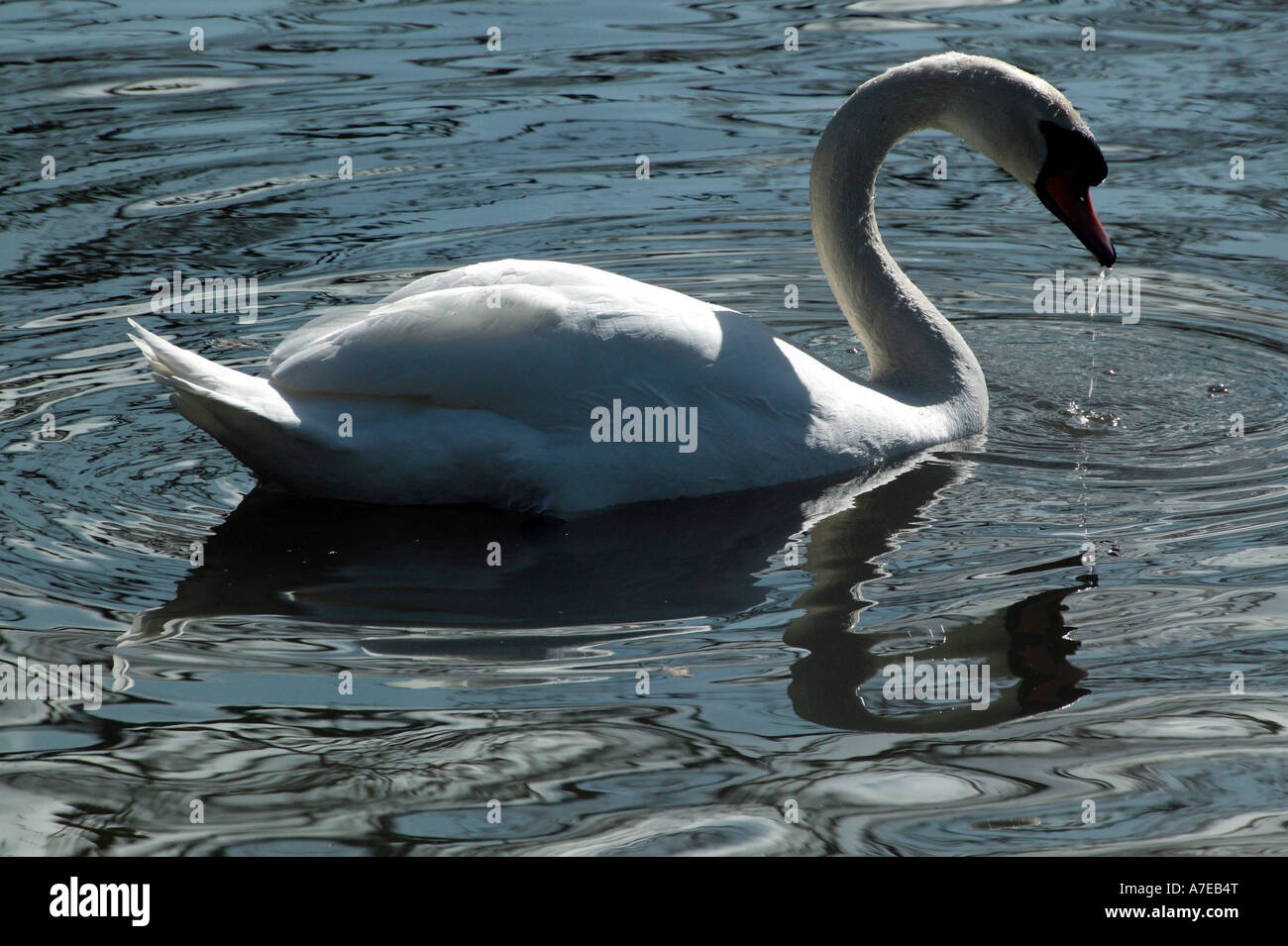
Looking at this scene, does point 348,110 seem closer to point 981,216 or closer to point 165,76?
point 165,76

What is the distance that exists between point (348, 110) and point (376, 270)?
327 cm

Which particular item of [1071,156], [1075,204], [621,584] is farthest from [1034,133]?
[621,584]

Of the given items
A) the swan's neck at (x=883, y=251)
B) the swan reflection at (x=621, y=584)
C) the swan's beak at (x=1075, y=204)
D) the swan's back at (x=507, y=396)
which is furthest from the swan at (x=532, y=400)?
the swan's beak at (x=1075, y=204)

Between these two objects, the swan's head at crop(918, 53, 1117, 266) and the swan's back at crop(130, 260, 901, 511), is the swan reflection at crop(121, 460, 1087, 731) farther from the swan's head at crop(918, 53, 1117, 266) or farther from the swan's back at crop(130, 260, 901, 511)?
the swan's head at crop(918, 53, 1117, 266)

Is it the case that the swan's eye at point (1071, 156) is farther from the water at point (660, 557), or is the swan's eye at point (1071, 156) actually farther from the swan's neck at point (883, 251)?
the water at point (660, 557)

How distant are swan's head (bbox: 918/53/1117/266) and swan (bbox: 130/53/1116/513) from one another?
1162mm

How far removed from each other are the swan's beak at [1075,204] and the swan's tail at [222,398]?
3104 mm

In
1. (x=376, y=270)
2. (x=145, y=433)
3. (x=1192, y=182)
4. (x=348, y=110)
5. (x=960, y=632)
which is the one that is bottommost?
(x=960, y=632)

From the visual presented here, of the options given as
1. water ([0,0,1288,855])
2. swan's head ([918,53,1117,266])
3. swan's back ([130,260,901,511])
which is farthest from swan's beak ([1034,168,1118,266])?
swan's back ([130,260,901,511])

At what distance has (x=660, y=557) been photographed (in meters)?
5.55

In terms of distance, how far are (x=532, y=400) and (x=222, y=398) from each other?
0.99 m

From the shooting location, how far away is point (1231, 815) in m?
3.99

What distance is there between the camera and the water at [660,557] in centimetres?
410
